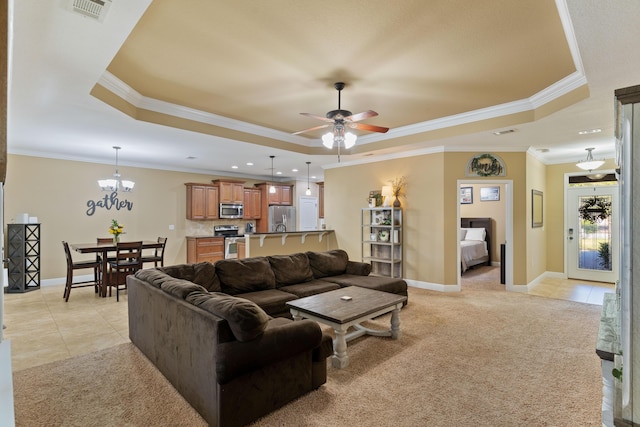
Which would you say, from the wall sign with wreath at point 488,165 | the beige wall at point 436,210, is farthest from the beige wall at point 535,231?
the wall sign with wreath at point 488,165

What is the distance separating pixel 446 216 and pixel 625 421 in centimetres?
496

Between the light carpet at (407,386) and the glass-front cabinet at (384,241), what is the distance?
2.50 meters

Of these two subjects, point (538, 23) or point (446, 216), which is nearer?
point (538, 23)

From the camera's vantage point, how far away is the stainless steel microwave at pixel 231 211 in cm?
852

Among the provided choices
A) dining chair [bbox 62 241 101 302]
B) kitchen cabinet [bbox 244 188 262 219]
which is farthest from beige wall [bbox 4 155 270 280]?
kitchen cabinet [bbox 244 188 262 219]

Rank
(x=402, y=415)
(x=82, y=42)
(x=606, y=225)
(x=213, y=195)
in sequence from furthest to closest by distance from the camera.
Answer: (x=213, y=195), (x=606, y=225), (x=82, y=42), (x=402, y=415)

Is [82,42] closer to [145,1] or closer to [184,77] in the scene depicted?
[145,1]

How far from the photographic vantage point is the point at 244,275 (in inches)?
155

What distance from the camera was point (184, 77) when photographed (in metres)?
3.52

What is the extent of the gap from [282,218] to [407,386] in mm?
7512

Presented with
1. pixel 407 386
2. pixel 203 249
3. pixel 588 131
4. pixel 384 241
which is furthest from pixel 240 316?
pixel 203 249

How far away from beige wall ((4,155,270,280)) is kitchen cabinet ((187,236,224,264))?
22cm

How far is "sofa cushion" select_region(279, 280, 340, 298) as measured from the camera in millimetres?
3971

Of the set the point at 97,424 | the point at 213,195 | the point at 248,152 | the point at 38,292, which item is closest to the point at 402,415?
the point at 97,424
